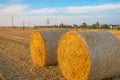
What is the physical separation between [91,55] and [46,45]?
376 centimetres

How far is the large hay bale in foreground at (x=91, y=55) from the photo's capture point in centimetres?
677

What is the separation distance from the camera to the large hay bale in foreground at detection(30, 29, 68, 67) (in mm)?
10039

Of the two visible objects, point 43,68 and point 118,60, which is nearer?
point 118,60

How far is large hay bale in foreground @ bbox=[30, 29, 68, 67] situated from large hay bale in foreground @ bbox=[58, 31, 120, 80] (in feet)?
7.24

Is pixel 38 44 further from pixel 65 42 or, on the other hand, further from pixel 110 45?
pixel 110 45

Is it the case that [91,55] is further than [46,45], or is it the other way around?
[46,45]

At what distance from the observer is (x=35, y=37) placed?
436 inches

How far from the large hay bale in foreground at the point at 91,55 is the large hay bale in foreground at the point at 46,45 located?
2.21 metres

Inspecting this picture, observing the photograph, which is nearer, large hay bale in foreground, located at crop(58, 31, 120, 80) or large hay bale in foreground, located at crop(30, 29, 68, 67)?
large hay bale in foreground, located at crop(58, 31, 120, 80)

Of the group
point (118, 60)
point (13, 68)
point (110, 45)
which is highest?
point (110, 45)

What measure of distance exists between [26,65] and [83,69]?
435cm

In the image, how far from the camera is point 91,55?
6.68 m

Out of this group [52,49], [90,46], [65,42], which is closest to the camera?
[90,46]

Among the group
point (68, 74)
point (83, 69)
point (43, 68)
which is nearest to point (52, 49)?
point (43, 68)
